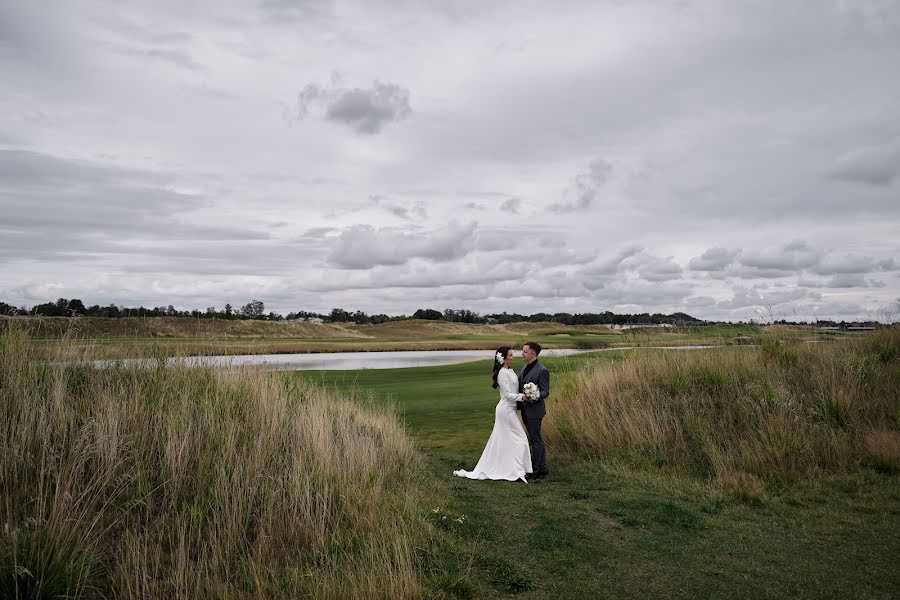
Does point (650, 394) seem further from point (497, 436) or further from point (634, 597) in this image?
point (634, 597)

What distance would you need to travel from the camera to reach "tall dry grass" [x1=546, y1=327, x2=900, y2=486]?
10.0 m

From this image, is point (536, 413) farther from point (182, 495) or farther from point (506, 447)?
point (182, 495)

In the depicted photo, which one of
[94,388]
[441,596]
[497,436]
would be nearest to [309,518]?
[441,596]

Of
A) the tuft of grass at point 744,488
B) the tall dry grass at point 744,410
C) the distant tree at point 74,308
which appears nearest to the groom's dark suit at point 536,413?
the tall dry grass at point 744,410

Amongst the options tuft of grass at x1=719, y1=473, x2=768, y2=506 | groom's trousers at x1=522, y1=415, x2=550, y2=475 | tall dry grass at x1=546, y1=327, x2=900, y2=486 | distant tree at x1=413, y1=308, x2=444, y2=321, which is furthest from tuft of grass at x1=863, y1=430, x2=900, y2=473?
distant tree at x1=413, y1=308, x2=444, y2=321

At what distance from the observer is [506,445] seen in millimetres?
11094

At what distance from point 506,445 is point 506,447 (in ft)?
0.12

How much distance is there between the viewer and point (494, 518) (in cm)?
823

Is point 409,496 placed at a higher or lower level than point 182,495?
lower

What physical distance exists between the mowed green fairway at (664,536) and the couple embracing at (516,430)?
41 centimetres

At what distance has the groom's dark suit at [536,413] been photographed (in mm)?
11078

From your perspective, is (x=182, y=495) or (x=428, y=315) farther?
(x=428, y=315)

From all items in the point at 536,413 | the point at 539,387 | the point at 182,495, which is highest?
the point at 539,387

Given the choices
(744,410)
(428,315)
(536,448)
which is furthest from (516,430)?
(428,315)
